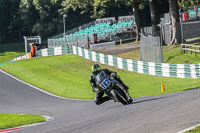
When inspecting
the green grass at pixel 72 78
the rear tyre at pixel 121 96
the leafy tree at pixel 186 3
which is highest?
the leafy tree at pixel 186 3

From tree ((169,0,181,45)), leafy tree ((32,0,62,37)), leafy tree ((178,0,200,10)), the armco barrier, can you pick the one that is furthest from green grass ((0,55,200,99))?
leafy tree ((32,0,62,37))

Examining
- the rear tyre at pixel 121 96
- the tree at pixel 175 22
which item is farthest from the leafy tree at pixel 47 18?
the rear tyre at pixel 121 96

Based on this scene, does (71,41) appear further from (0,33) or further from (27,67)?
(0,33)

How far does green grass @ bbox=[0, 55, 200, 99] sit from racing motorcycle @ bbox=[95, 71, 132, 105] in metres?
5.04

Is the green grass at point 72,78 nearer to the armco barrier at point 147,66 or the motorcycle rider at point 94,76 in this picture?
the armco barrier at point 147,66

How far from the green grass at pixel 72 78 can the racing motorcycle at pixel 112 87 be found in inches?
198

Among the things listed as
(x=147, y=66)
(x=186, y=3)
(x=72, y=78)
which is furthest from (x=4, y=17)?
(x=147, y=66)

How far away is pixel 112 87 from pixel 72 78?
18.3 m

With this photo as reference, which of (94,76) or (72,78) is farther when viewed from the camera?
(72,78)

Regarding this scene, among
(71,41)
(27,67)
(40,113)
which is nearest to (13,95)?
(40,113)

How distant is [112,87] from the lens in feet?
52.1

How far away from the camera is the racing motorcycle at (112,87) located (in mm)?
15844

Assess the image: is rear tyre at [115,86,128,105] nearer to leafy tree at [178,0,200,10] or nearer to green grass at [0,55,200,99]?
green grass at [0,55,200,99]

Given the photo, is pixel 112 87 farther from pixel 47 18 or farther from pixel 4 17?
pixel 4 17
